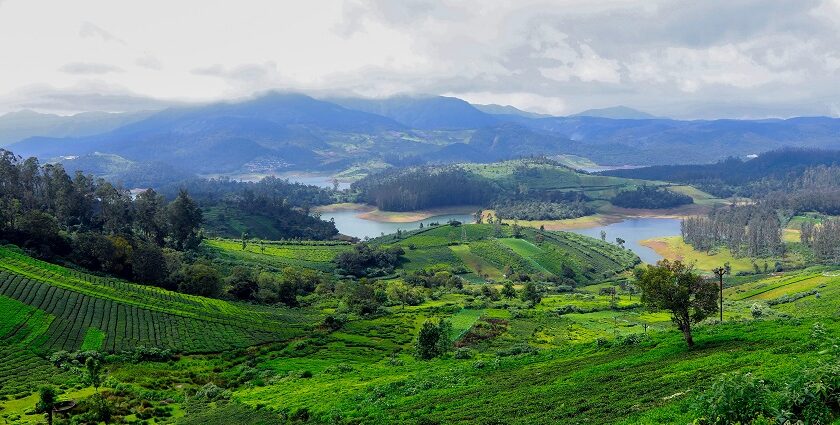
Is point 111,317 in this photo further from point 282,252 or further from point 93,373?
point 282,252

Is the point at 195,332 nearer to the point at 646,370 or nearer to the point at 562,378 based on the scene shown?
the point at 562,378

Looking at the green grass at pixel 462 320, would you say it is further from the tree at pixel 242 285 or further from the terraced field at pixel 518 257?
the terraced field at pixel 518 257

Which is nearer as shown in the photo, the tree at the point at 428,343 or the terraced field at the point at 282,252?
the tree at the point at 428,343

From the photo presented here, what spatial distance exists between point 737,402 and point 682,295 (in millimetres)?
20887

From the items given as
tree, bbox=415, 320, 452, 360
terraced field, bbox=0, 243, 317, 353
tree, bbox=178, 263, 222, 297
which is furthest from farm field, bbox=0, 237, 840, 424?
tree, bbox=178, 263, 222, 297

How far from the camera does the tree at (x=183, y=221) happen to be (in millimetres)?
136125

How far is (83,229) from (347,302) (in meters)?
62.9

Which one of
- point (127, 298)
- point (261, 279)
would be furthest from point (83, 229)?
point (127, 298)

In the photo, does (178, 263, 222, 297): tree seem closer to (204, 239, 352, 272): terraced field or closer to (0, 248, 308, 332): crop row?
(0, 248, 308, 332): crop row

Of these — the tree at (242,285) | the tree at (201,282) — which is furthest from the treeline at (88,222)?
the tree at (242,285)

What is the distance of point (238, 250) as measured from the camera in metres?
160

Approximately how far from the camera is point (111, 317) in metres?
73.1

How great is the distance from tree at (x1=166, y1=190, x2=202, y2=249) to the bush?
136451 millimetres

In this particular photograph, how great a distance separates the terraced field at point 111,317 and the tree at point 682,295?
5239 cm
